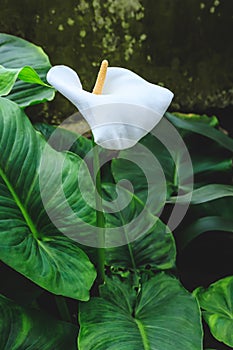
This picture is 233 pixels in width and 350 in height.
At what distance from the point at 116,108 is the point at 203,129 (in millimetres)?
640

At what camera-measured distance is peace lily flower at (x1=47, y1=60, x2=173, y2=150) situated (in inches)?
31.6

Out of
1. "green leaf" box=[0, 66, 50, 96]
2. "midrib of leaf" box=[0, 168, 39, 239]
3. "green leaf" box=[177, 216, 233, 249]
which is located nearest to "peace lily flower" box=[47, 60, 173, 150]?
"green leaf" box=[0, 66, 50, 96]

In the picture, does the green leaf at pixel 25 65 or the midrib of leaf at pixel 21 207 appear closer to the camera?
the midrib of leaf at pixel 21 207

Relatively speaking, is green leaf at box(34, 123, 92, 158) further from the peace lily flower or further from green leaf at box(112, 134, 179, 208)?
the peace lily flower

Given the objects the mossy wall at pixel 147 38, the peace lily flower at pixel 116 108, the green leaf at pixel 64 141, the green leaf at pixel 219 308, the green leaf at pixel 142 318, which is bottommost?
the green leaf at pixel 219 308

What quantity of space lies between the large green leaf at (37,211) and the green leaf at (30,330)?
9cm

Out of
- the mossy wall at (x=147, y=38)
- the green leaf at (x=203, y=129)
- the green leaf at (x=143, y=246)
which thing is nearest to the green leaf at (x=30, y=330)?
the green leaf at (x=143, y=246)

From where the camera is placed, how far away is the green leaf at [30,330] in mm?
957

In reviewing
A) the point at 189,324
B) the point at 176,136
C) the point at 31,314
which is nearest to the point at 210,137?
the point at 176,136

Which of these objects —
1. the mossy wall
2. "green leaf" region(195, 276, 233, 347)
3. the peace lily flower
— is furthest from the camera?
the mossy wall

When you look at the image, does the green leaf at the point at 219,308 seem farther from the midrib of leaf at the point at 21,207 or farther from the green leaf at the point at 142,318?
the midrib of leaf at the point at 21,207

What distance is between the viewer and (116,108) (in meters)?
0.82

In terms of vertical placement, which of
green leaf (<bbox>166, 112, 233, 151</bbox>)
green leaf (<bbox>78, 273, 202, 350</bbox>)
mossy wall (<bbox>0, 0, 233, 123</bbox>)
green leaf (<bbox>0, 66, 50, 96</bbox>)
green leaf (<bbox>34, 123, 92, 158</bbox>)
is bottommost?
green leaf (<bbox>78, 273, 202, 350</bbox>)

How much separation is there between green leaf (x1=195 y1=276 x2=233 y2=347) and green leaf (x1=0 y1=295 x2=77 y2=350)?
0.26m
